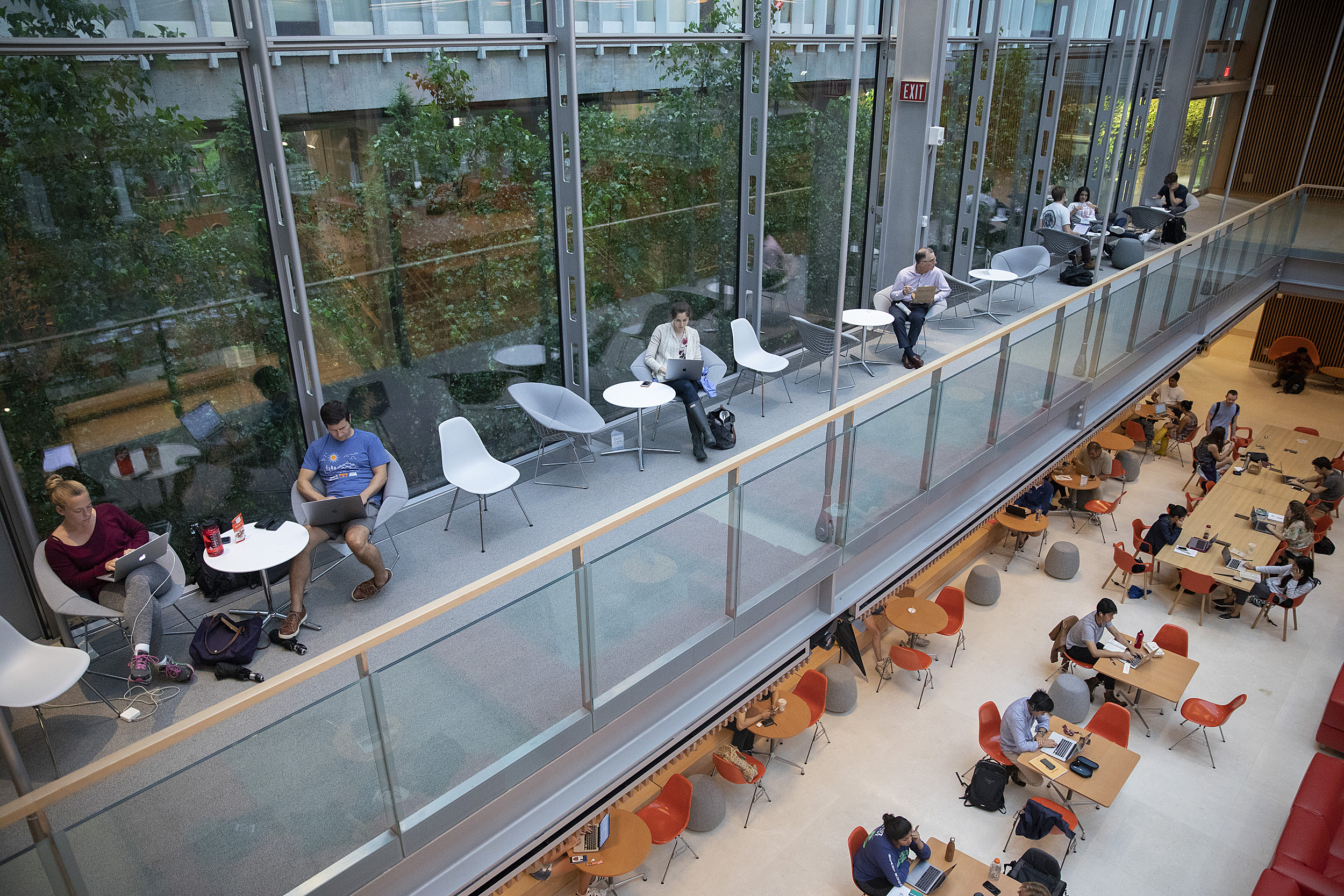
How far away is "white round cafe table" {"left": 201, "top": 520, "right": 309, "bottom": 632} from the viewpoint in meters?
5.17

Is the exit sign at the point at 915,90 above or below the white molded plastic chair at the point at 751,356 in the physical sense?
above

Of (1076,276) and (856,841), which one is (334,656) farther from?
(1076,276)

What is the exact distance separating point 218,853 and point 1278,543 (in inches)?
484

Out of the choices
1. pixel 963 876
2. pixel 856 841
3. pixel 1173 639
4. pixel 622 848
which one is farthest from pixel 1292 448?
pixel 622 848

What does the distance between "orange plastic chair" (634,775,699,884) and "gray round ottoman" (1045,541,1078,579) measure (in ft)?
22.0

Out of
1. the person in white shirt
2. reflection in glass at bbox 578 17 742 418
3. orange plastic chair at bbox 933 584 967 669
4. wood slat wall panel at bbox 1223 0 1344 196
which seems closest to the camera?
reflection in glass at bbox 578 17 742 418

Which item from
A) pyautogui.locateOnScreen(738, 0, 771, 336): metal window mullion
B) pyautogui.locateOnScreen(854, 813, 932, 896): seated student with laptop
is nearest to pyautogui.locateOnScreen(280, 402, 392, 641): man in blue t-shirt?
pyautogui.locateOnScreen(854, 813, 932, 896): seated student with laptop

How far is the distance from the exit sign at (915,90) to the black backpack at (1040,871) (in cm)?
782

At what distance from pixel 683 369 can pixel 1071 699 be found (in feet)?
18.2

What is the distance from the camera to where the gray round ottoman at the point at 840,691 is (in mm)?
9906

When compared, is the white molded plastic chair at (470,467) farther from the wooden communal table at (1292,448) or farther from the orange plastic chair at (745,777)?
the wooden communal table at (1292,448)

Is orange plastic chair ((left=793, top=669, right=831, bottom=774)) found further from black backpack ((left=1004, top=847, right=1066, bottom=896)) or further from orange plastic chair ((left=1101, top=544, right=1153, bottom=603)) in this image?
orange plastic chair ((left=1101, top=544, right=1153, bottom=603))

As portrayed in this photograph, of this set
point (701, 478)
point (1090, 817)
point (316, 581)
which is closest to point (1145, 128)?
point (1090, 817)

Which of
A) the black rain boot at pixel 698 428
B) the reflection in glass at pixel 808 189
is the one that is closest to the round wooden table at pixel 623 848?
the black rain boot at pixel 698 428
